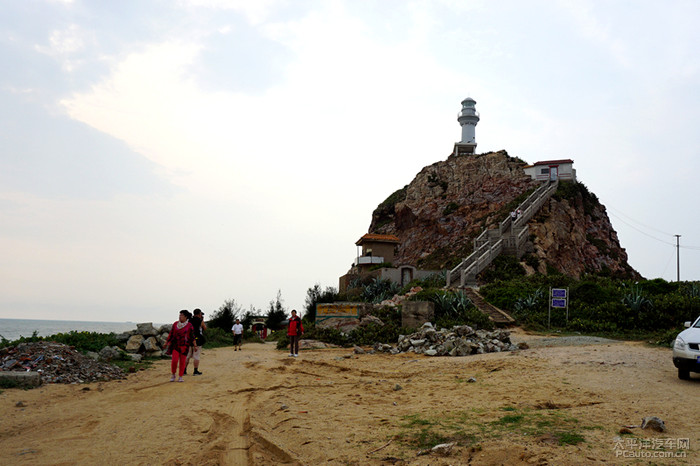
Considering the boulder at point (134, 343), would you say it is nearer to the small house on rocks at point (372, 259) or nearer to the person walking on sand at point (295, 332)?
the person walking on sand at point (295, 332)

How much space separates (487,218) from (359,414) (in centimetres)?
4719

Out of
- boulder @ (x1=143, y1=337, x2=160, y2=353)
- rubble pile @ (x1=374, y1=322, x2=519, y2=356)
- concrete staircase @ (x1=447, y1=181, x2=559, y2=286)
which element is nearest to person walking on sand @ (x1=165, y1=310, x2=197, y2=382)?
boulder @ (x1=143, y1=337, x2=160, y2=353)

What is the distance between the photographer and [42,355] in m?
11.4

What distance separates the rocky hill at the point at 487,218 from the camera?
42.4 metres

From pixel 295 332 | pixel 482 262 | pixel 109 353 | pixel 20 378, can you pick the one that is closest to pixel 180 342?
pixel 20 378

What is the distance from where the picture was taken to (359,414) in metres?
7.49

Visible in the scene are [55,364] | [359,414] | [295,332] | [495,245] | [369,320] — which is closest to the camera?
[359,414]

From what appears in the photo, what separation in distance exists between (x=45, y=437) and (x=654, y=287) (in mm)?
26152

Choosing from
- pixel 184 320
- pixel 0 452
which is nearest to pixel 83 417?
pixel 0 452

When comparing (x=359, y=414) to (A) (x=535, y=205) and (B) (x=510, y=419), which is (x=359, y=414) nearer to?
(B) (x=510, y=419)

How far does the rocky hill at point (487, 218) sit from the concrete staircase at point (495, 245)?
3.26 ft

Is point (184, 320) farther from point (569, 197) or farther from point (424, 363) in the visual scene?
point (569, 197)

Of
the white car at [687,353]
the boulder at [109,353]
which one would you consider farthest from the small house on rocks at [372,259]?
the white car at [687,353]

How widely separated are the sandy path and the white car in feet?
1.16
